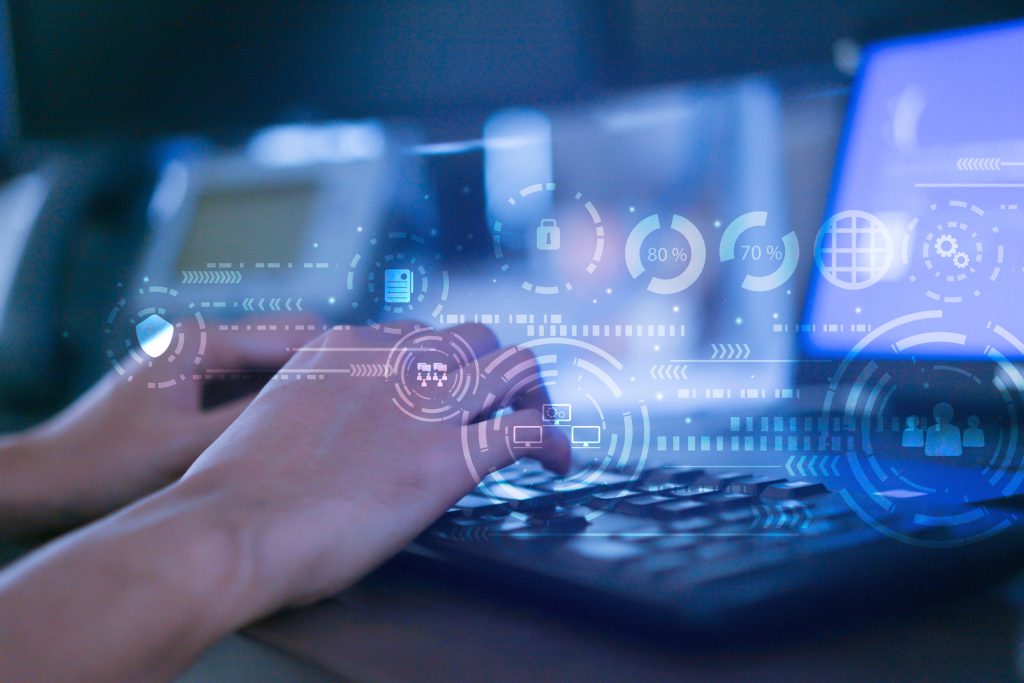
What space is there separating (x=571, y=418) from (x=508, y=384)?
0.10ft

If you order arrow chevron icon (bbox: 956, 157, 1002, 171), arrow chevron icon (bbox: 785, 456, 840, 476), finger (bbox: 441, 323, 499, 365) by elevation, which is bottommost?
arrow chevron icon (bbox: 785, 456, 840, 476)

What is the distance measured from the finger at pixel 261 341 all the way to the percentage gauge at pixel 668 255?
0.48 ft

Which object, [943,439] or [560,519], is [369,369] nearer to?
[560,519]

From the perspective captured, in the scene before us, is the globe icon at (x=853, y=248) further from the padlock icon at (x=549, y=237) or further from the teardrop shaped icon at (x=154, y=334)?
the teardrop shaped icon at (x=154, y=334)

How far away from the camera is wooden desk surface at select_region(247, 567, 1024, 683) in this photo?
0.69 ft

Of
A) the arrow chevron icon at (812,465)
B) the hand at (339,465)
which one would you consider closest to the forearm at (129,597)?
the hand at (339,465)

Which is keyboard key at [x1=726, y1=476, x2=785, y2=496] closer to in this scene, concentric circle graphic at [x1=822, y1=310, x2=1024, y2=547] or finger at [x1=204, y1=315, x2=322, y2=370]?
concentric circle graphic at [x1=822, y1=310, x2=1024, y2=547]

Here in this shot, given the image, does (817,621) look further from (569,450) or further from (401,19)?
(401,19)

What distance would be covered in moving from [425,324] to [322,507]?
90 millimetres

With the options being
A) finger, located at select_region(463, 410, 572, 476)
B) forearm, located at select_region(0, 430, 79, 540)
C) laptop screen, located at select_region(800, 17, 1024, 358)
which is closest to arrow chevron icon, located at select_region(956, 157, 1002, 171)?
laptop screen, located at select_region(800, 17, 1024, 358)

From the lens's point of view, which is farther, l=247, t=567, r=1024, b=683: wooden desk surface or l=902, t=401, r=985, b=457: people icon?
l=902, t=401, r=985, b=457: people icon

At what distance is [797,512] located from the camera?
29 cm

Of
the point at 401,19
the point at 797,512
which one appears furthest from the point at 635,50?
the point at 797,512

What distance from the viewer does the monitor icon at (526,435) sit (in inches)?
12.3
